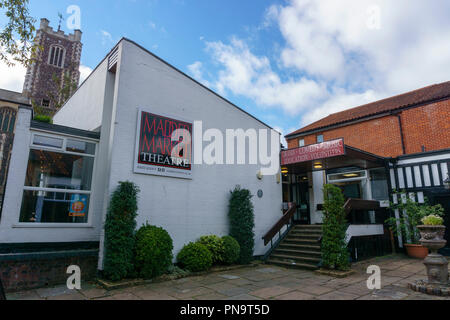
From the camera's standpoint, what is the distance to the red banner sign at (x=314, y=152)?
870 cm

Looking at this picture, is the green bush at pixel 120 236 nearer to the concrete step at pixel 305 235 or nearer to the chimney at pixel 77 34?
the concrete step at pixel 305 235

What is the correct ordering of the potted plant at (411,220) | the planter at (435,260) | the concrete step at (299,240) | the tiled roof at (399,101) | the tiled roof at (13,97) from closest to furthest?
1. the planter at (435,260)
2. the concrete step at (299,240)
3. the potted plant at (411,220)
4. the tiled roof at (399,101)
5. the tiled roof at (13,97)

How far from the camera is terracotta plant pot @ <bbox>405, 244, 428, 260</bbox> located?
8992 mm

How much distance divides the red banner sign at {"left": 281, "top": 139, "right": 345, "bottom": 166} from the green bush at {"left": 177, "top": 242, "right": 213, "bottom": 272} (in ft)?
16.6

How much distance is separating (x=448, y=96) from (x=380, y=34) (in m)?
7.96

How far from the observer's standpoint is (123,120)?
22.8ft

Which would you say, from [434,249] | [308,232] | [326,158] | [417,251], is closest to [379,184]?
[417,251]

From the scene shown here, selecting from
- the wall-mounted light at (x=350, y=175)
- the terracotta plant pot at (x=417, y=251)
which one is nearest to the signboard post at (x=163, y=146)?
the wall-mounted light at (x=350, y=175)

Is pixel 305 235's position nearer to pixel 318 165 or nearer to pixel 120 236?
pixel 318 165

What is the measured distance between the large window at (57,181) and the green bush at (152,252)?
1.95 m

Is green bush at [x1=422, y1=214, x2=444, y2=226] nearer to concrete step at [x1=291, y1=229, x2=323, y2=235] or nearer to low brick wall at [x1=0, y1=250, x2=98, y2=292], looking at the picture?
concrete step at [x1=291, y1=229, x2=323, y2=235]

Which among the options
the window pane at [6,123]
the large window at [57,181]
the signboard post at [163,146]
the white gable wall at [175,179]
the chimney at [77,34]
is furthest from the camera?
the chimney at [77,34]

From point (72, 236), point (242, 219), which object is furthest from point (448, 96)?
point (72, 236)
